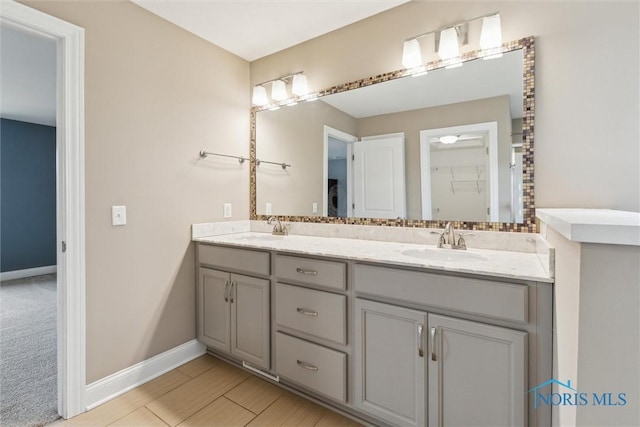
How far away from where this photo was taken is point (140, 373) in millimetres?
1861

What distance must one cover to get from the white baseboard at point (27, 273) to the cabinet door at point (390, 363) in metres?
5.47

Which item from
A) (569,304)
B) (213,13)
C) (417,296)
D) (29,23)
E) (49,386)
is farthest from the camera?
(213,13)

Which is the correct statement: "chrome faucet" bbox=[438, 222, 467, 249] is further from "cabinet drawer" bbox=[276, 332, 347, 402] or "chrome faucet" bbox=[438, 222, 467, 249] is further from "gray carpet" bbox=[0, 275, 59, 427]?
"gray carpet" bbox=[0, 275, 59, 427]

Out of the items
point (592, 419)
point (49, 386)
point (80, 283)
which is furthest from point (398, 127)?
point (49, 386)

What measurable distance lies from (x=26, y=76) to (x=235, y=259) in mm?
3091

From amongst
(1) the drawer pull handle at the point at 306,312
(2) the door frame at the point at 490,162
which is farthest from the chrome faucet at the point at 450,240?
(1) the drawer pull handle at the point at 306,312

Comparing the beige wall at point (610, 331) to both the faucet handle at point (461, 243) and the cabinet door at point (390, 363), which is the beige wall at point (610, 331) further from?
the faucet handle at point (461, 243)

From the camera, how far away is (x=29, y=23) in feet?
4.64

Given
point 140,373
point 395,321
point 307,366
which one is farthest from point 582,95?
point 140,373

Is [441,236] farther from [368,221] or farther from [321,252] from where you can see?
[321,252]

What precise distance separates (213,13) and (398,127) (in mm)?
1398

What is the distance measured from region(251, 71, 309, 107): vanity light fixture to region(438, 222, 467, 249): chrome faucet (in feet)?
4.72

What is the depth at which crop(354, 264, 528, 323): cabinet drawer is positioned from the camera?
1093 mm

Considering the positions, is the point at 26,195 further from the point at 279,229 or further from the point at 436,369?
the point at 436,369
